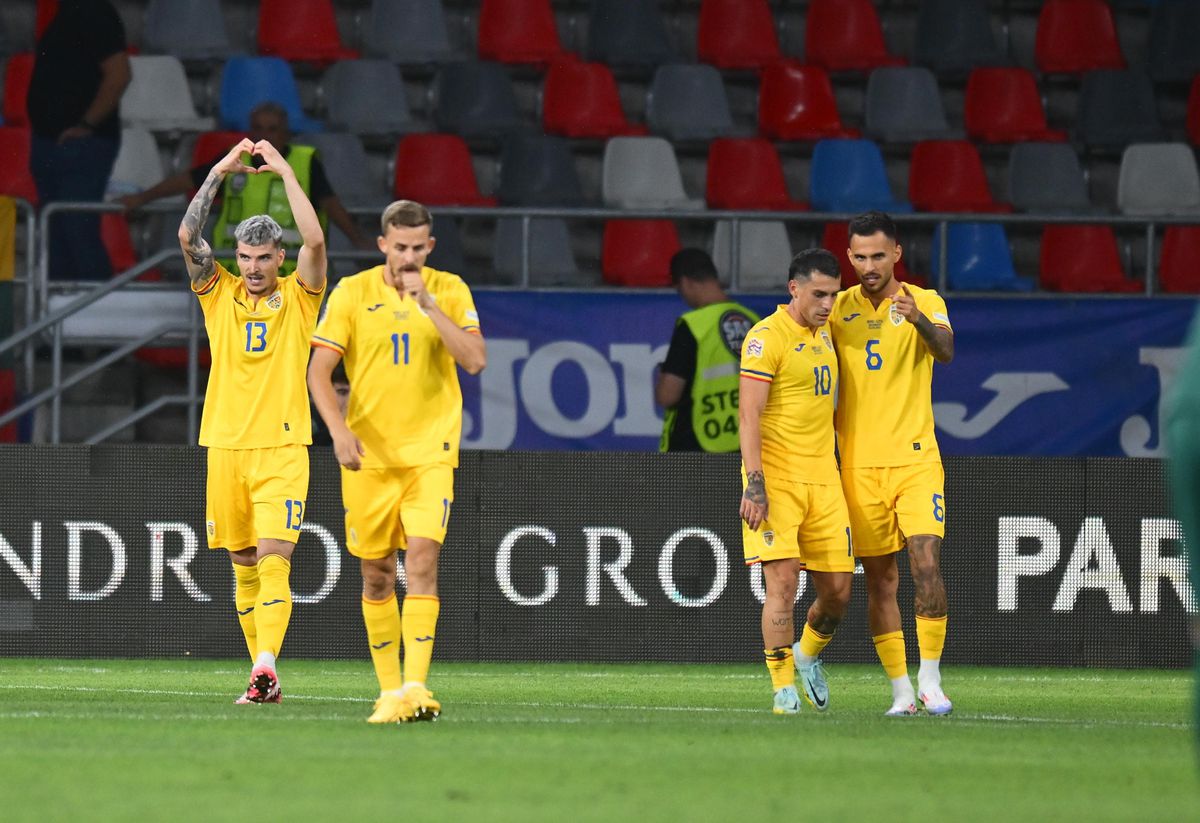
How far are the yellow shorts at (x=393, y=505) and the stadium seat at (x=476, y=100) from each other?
848 cm

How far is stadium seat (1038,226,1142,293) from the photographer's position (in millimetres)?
15055

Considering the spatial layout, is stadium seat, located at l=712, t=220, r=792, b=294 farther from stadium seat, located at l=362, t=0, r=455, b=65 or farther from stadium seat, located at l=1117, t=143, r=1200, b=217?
stadium seat, located at l=362, t=0, r=455, b=65

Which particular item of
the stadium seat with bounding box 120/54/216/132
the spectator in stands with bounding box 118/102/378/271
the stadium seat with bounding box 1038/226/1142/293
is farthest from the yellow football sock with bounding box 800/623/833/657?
the stadium seat with bounding box 120/54/216/132

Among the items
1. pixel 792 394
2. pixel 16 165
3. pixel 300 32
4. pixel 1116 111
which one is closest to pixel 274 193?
pixel 16 165

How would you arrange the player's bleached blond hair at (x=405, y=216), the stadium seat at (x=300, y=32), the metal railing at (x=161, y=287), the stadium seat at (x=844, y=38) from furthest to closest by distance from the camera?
the stadium seat at (x=844, y=38) → the stadium seat at (x=300, y=32) → the metal railing at (x=161, y=287) → the player's bleached blond hair at (x=405, y=216)

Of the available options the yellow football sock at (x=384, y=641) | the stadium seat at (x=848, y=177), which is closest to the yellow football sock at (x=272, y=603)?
the yellow football sock at (x=384, y=641)

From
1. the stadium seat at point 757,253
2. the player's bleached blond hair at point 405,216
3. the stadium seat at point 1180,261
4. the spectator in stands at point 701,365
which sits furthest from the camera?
the stadium seat at point 1180,261

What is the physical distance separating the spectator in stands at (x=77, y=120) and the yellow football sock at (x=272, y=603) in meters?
5.46

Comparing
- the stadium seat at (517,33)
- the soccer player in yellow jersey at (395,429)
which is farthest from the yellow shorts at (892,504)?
the stadium seat at (517,33)

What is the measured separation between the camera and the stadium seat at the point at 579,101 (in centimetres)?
1611

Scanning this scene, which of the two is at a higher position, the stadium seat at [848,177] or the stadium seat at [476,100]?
the stadium seat at [476,100]

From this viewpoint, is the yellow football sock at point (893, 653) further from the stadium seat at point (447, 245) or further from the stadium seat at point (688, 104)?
the stadium seat at point (688, 104)

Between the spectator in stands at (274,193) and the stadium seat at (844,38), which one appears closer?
the spectator in stands at (274,193)

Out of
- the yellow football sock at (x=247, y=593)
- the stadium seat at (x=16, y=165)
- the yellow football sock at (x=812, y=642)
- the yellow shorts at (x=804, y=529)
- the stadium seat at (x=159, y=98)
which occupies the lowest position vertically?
the yellow football sock at (x=812, y=642)
